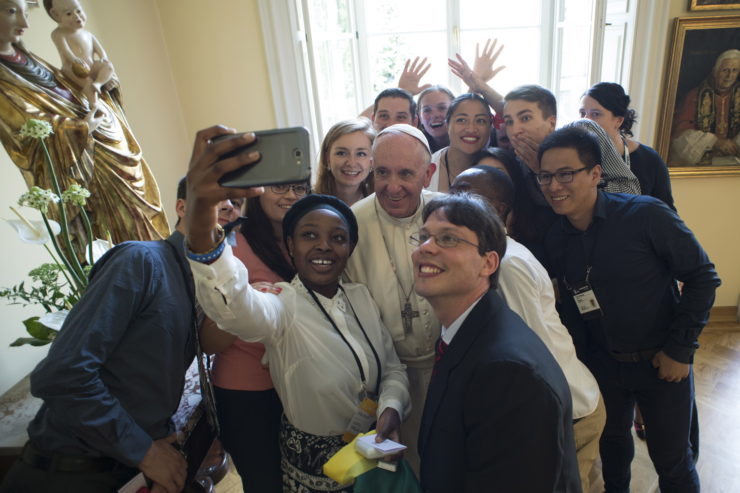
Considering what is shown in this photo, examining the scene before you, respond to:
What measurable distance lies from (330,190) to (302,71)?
1.95 meters

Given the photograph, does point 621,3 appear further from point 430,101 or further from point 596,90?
point 430,101

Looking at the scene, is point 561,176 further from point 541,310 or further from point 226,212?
point 226,212

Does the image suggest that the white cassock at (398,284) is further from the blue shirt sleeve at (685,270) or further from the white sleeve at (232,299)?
the blue shirt sleeve at (685,270)

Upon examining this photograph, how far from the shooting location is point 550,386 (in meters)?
0.91

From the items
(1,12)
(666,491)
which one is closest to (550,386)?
(666,491)

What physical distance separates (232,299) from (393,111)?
1.93 metres

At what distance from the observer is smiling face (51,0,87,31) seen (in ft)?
7.01

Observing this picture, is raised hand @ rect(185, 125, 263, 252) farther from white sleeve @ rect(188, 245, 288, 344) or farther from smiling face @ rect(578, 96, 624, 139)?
smiling face @ rect(578, 96, 624, 139)

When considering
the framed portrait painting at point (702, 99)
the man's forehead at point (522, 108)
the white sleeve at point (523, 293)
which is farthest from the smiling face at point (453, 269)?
the framed portrait painting at point (702, 99)

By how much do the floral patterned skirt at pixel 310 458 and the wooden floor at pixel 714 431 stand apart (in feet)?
4.76

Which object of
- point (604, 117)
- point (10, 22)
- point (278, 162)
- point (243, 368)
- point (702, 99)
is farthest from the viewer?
point (702, 99)

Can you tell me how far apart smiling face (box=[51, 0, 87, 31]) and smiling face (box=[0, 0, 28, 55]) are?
11.1 inches

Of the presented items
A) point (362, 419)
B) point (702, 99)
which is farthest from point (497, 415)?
point (702, 99)

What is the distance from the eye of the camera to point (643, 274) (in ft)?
5.47
